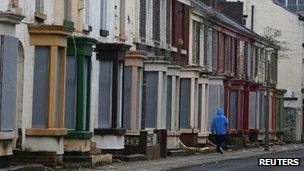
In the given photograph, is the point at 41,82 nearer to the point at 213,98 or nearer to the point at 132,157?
the point at 132,157

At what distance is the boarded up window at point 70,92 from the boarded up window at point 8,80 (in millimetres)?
4618

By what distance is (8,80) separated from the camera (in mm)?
21906

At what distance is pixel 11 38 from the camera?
71.6 feet

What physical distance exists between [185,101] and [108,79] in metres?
12.4

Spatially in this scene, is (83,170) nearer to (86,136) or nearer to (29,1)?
(86,136)

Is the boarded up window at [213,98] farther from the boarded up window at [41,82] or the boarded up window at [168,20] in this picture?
the boarded up window at [41,82]

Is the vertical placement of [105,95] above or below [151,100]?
above

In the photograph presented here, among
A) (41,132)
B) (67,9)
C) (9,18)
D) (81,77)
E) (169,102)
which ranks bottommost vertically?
(41,132)

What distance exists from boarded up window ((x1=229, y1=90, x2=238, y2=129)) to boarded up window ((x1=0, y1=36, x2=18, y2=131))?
3271 cm

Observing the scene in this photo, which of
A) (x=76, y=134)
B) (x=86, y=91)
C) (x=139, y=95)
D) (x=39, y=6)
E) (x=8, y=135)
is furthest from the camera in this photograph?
(x=139, y=95)

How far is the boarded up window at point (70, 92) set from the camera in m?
27.0

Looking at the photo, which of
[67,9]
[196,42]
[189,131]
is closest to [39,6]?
[67,9]

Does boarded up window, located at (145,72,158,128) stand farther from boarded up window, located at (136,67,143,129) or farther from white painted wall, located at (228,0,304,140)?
white painted wall, located at (228,0,304,140)

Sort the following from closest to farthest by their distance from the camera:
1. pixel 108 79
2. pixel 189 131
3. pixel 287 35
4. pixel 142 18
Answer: pixel 108 79 → pixel 142 18 → pixel 189 131 → pixel 287 35
